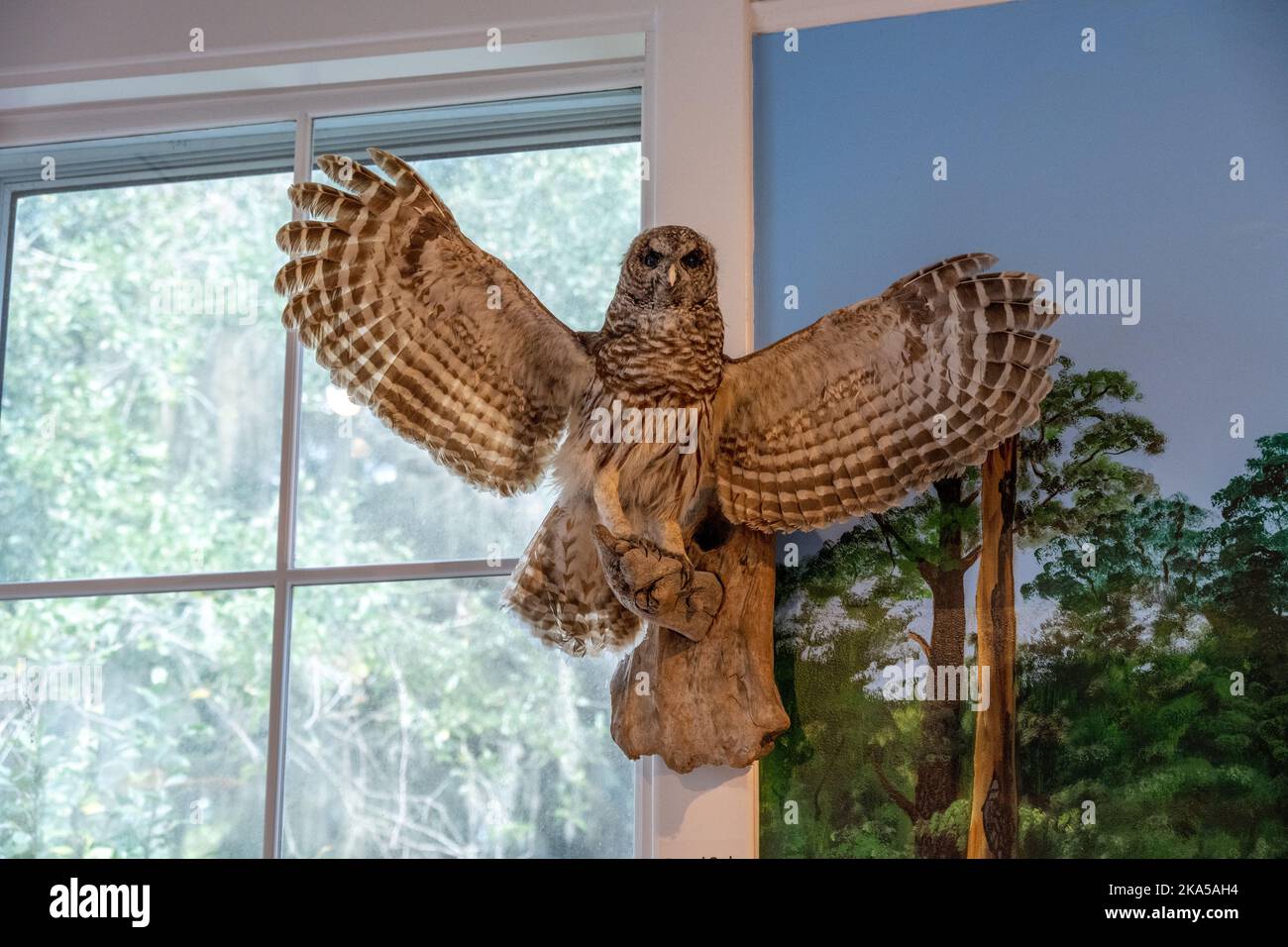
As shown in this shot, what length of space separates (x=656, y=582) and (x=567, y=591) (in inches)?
6.7

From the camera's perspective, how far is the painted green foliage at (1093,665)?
1.54 meters

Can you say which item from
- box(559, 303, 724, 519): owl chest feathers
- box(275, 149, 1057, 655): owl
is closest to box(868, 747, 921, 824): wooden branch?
box(275, 149, 1057, 655): owl

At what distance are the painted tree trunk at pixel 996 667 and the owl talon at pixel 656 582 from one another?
0.38 meters

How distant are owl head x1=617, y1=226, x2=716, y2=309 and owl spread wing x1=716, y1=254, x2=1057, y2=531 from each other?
110 millimetres

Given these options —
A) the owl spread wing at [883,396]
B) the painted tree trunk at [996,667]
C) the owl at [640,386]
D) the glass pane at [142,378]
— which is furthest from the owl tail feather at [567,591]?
the glass pane at [142,378]

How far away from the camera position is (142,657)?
1.93 m

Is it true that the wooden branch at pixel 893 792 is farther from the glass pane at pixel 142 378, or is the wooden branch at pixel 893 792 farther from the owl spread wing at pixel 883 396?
the glass pane at pixel 142 378

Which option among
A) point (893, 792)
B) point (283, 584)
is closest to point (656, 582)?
point (893, 792)

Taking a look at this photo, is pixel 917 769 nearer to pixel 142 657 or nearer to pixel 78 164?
pixel 142 657

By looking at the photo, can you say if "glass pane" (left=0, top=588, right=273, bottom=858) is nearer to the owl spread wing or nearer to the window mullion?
the window mullion
